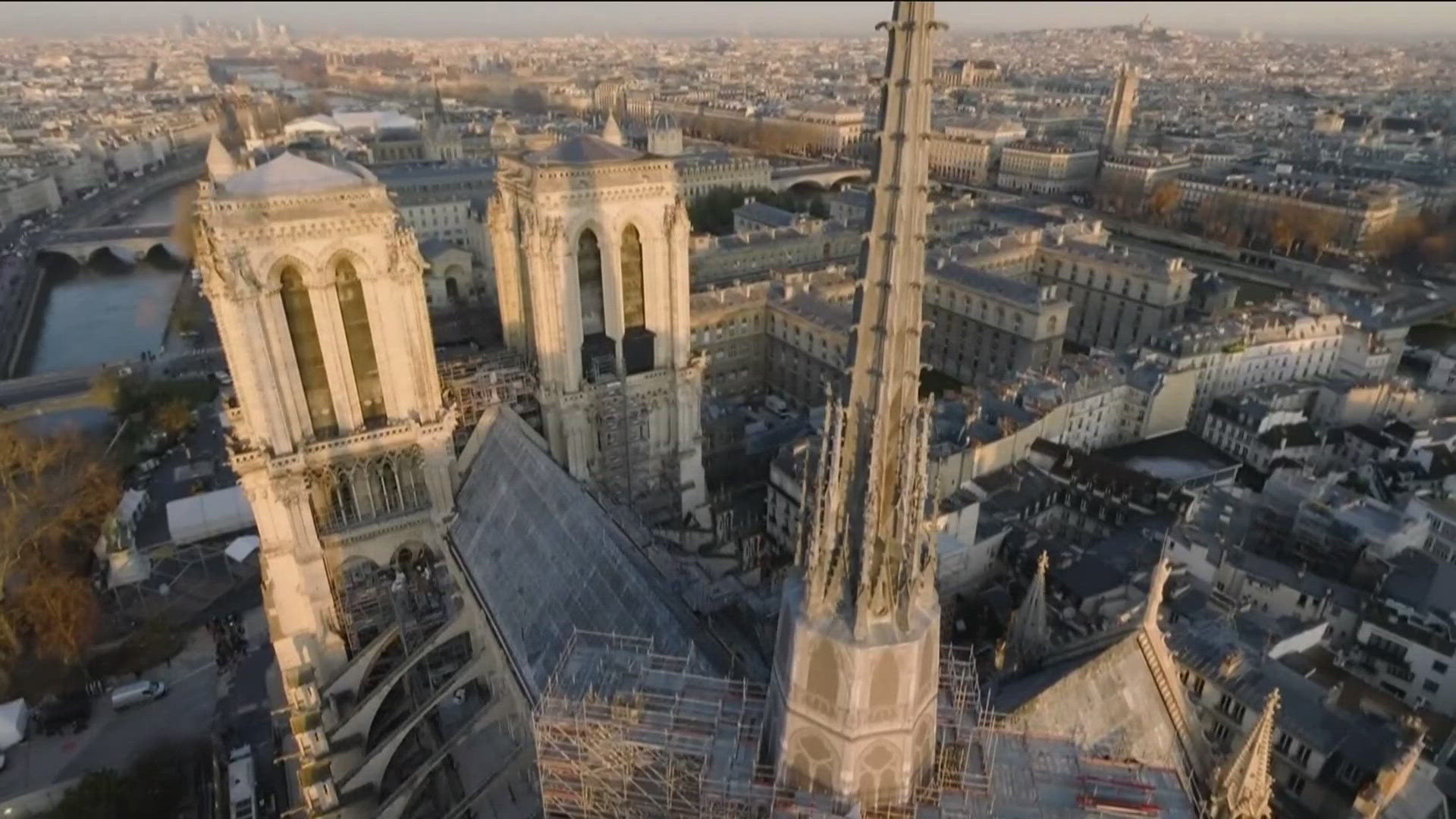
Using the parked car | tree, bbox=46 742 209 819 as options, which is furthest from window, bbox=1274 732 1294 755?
the parked car

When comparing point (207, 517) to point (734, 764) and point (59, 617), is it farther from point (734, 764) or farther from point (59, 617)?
point (734, 764)

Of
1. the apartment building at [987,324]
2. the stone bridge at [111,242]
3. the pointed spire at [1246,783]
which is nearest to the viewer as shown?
the pointed spire at [1246,783]

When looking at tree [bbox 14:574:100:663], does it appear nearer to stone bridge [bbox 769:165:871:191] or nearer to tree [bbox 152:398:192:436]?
tree [bbox 152:398:192:436]

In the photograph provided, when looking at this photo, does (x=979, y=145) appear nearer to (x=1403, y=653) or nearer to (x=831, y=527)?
(x=1403, y=653)

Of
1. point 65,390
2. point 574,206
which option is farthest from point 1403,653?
point 65,390

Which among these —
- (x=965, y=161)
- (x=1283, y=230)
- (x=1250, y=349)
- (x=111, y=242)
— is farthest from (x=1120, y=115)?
(x=111, y=242)

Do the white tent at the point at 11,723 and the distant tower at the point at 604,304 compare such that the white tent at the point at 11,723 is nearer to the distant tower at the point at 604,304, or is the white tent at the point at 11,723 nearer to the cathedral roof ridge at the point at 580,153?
the distant tower at the point at 604,304

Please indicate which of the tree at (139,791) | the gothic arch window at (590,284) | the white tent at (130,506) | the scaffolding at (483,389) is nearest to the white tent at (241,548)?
the white tent at (130,506)
